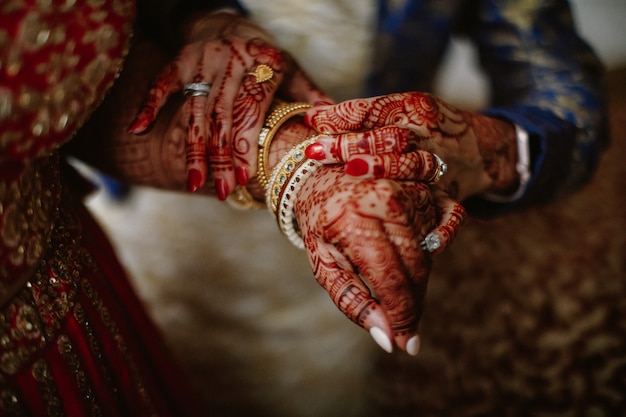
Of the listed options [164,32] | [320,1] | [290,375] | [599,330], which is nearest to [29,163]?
[164,32]

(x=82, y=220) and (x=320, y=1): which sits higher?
(x=320, y=1)

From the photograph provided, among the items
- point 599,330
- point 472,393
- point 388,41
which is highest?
point 388,41

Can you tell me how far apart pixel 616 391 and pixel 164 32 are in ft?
3.09

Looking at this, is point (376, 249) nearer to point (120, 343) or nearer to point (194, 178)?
point (194, 178)

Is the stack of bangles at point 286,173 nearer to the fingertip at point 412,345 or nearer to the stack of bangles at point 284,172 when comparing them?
the stack of bangles at point 284,172

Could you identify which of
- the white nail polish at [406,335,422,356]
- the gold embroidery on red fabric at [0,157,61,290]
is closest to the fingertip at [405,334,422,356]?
the white nail polish at [406,335,422,356]

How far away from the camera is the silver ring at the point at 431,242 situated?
0.43 m

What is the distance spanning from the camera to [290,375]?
1167 mm

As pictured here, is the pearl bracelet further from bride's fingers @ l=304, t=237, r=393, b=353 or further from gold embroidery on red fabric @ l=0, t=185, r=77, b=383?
gold embroidery on red fabric @ l=0, t=185, r=77, b=383

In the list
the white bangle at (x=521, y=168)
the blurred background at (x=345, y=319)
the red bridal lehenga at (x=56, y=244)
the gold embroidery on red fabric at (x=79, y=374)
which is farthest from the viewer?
the blurred background at (x=345, y=319)

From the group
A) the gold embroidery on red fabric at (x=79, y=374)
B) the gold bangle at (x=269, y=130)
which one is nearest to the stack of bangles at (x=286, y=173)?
the gold bangle at (x=269, y=130)

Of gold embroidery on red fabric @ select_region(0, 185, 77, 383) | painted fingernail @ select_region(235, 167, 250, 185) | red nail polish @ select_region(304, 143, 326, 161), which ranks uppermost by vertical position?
red nail polish @ select_region(304, 143, 326, 161)

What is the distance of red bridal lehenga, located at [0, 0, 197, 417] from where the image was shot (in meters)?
0.35

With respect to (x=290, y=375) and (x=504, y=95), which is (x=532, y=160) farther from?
(x=290, y=375)
